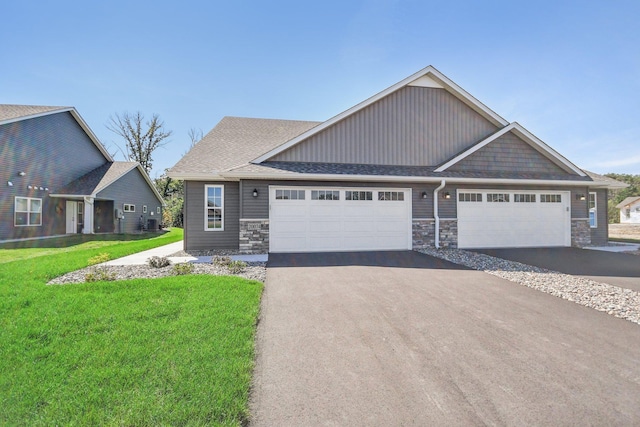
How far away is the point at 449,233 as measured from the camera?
1066 cm

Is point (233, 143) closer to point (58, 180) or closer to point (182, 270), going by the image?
point (182, 270)

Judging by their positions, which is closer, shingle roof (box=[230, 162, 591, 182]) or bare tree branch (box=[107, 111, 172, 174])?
shingle roof (box=[230, 162, 591, 182])

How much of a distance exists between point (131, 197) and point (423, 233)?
21.2 metres

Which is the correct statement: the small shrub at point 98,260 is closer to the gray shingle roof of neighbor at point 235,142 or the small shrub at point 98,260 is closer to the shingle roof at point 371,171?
the gray shingle roof of neighbor at point 235,142

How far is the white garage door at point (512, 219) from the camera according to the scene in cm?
1080

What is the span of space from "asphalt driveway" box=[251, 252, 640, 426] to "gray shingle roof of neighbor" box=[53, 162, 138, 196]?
17.8 meters

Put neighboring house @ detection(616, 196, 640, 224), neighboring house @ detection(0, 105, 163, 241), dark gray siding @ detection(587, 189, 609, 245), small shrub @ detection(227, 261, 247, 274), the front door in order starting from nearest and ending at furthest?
small shrub @ detection(227, 261, 247, 274) < dark gray siding @ detection(587, 189, 609, 245) < neighboring house @ detection(0, 105, 163, 241) < the front door < neighboring house @ detection(616, 196, 640, 224)

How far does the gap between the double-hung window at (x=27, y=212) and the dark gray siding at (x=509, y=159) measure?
850 inches

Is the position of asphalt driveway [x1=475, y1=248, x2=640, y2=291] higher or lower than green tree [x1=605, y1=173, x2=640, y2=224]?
lower

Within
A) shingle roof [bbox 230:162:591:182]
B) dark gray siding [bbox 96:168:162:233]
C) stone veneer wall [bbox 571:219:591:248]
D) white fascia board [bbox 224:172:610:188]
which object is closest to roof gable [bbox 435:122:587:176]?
shingle roof [bbox 230:162:591:182]

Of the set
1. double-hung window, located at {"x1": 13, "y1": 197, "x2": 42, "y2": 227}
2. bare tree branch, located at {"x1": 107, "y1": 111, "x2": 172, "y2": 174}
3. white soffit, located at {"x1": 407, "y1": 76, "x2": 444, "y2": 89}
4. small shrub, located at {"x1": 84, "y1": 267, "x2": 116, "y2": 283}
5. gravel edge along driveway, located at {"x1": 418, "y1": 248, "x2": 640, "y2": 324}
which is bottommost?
gravel edge along driveway, located at {"x1": 418, "y1": 248, "x2": 640, "y2": 324}

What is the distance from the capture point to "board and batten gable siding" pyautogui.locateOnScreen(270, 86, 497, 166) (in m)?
10.6

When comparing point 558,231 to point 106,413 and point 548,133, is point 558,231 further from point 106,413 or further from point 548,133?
point 106,413

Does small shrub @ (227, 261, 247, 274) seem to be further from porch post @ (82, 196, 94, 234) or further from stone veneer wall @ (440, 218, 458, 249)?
porch post @ (82, 196, 94, 234)
